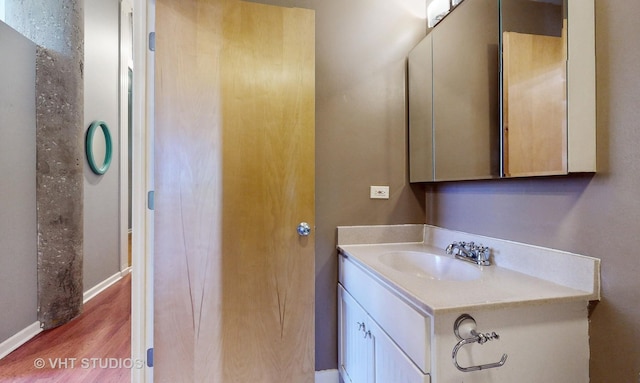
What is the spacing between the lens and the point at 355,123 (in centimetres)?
168

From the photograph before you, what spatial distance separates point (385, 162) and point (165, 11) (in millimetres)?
1444

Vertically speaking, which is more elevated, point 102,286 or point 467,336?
point 467,336

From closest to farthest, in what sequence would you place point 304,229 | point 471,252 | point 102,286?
point 471,252 → point 304,229 → point 102,286

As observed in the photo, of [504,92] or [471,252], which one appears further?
[471,252]

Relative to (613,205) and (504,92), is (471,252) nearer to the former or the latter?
(613,205)

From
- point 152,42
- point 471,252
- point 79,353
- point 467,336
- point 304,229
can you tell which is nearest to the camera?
point 467,336

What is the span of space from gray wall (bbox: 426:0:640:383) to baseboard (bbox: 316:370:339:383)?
1.21m

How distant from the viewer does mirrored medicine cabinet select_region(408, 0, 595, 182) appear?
870mm

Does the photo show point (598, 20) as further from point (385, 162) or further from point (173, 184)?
point (173, 184)

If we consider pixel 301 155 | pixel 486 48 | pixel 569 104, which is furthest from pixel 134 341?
pixel 486 48

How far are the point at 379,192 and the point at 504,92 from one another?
813mm

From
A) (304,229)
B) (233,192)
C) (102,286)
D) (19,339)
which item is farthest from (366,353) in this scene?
(102,286)

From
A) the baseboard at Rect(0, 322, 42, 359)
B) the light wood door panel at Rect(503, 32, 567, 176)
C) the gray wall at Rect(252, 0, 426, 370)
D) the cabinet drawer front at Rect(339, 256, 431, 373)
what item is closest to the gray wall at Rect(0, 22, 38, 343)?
the baseboard at Rect(0, 322, 42, 359)

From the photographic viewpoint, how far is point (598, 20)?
86 centimetres
